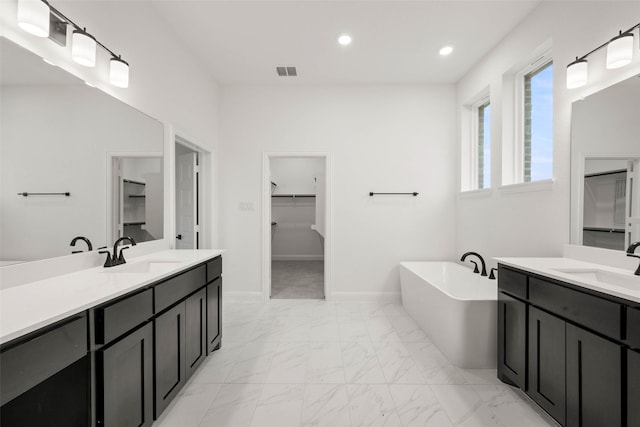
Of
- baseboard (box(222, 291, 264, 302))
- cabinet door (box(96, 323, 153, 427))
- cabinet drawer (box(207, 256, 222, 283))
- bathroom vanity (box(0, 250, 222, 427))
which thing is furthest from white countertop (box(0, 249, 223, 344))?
baseboard (box(222, 291, 264, 302))

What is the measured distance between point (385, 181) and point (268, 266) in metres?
1.98

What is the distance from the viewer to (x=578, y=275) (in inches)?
70.2

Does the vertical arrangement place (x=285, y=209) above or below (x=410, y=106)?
below

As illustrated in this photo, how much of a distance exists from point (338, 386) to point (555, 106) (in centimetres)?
269

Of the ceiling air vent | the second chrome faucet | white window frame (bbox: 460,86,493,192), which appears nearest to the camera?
the second chrome faucet

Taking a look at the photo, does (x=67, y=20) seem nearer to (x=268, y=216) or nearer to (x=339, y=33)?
(x=339, y=33)

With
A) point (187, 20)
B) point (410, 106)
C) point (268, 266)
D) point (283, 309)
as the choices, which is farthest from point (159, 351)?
point (410, 106)

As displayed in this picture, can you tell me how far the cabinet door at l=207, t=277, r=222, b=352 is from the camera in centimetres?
230

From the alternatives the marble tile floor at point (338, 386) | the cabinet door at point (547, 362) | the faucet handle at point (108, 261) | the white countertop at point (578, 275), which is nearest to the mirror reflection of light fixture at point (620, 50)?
the white countertop at point (578, 275)

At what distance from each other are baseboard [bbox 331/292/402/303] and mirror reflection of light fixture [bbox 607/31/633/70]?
9.99ft

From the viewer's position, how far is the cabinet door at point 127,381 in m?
1.20

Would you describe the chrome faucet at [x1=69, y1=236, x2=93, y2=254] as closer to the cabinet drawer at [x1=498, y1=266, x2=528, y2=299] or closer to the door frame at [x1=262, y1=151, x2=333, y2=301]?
the door frame at [x1=262, y1=151, x2=333, y2=301]

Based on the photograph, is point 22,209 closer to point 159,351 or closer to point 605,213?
point 159,351

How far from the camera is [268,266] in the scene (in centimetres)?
397
